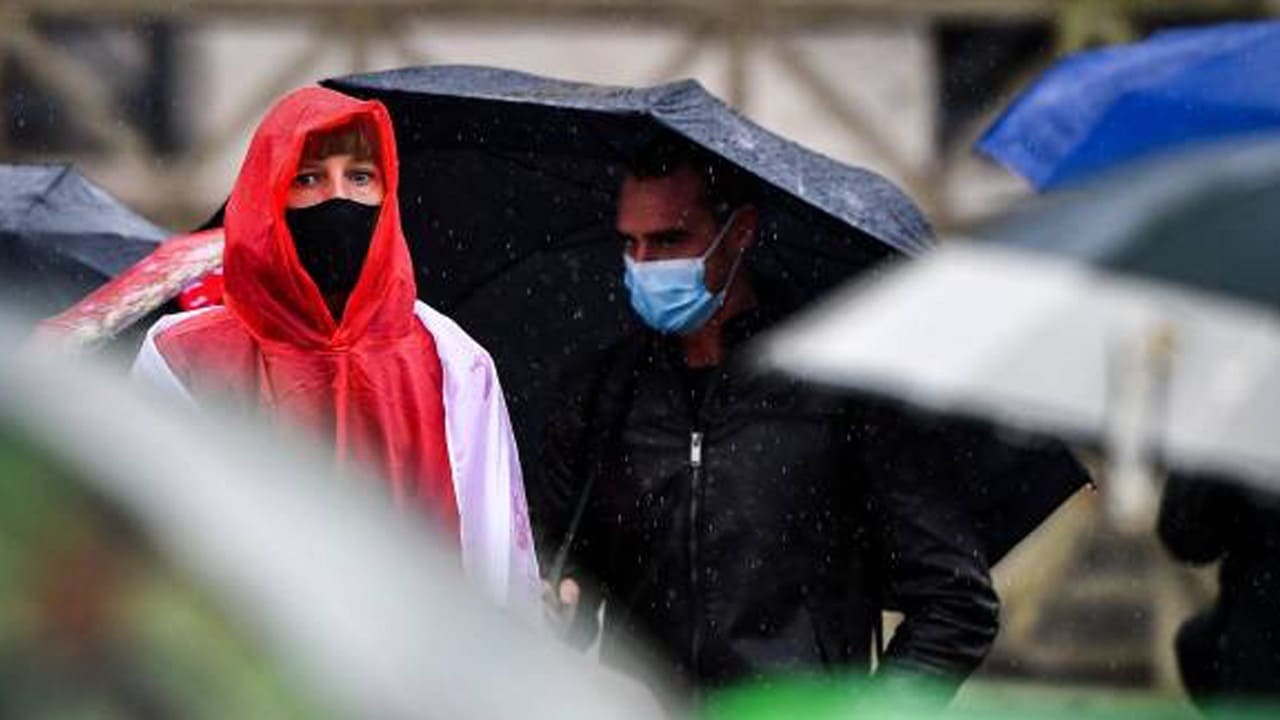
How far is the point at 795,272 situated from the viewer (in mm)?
5680

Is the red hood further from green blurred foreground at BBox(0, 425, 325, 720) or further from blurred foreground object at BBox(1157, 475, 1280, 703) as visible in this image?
green blurred foreground at BBox(0, 425, 325, 720)

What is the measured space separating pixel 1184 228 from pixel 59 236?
359 cm

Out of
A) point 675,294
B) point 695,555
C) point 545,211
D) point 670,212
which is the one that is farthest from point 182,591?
point 545,211

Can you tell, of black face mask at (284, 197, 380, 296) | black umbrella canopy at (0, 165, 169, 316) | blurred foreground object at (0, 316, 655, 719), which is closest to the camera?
blurred foreground object at (0, 316, 655, 719)

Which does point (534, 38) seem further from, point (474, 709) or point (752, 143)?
point (474, 709)

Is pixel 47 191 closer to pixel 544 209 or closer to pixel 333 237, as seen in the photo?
pixel 544 209

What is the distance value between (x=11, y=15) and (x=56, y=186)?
665 centimetres

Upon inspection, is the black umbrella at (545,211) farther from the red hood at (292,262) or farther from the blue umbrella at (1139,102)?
the blue umbrella at (1139,102)

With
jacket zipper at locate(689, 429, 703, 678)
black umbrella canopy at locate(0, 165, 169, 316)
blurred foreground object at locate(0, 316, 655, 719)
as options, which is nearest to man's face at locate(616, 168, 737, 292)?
jacket zipper at locate(689, 429, 703, 678)

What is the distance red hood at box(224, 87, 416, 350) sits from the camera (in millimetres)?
5012

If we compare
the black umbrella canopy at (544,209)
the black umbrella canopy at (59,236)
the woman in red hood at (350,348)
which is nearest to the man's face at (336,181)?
the woman in red hood at (350,348)

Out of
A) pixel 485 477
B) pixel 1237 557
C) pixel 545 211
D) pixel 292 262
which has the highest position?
pixel 292 262

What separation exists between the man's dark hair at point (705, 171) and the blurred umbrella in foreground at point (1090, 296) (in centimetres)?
172

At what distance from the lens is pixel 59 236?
6.68 metres
